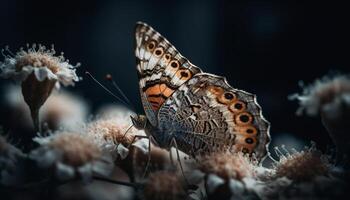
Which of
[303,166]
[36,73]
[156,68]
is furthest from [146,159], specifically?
[303,166]

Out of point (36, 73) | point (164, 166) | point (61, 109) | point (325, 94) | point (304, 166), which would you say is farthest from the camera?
point (61, 109)

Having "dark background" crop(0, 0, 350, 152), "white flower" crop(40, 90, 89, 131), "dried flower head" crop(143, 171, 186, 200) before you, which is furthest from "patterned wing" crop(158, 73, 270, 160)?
"dark background" crop(0, 0, 350, 152)

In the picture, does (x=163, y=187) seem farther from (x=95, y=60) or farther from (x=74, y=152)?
(x=95, y=60)

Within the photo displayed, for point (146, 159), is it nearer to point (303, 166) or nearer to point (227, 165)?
point (227, 165)

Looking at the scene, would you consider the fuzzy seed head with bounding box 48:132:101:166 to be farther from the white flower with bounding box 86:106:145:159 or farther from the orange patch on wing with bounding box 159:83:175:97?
the orange patch on wing with bounding box 159:83:175:97

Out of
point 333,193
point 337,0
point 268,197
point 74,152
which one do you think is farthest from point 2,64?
point 337,0

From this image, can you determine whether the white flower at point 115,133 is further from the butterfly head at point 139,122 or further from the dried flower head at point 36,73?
the dried flower head at point 36,73

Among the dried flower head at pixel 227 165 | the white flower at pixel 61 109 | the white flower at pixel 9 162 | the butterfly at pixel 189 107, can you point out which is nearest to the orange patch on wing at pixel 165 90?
the butterfly at pixel 189 107

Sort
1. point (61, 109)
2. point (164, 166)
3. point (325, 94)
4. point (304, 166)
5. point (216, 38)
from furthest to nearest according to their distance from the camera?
1. point (216, 38)
2. point (61, 109)
3. point (164, 166)
4. point (304, 166)
5. point (325, 94)
